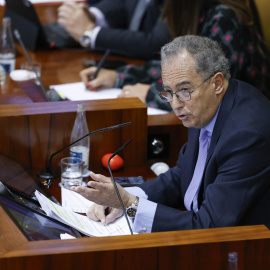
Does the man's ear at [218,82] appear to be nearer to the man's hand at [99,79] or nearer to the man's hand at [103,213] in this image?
the man's hand at [103,213]

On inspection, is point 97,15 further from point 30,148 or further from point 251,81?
point 30,148

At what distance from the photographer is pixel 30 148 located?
75.9 inches

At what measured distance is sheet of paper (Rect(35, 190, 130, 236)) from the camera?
1477 millimetres

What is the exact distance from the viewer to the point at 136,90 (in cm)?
262

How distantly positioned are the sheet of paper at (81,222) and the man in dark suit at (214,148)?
0.03 meters

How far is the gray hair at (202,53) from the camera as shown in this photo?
1.52 m

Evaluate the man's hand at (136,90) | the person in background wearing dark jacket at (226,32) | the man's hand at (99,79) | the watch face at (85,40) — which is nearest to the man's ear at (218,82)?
the person in background wearing dark jacket at (226,32)

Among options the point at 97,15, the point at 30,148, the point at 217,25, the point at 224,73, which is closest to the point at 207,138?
the point at 224,73

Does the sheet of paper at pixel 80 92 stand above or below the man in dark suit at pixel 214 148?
below

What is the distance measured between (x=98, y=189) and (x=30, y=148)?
51cm

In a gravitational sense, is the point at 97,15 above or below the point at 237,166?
below

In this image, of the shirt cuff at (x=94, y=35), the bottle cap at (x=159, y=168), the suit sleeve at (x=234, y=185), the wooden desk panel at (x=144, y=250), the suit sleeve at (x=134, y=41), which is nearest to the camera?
the wooden desk panel at (x=144, y=250)

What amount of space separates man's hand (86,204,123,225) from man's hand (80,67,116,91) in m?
1.11

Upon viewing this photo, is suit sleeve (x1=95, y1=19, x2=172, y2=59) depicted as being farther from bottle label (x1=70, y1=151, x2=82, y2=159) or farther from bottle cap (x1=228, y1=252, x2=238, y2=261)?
bottle cap (x1=228, y1=252, x2=238, y2=261)
